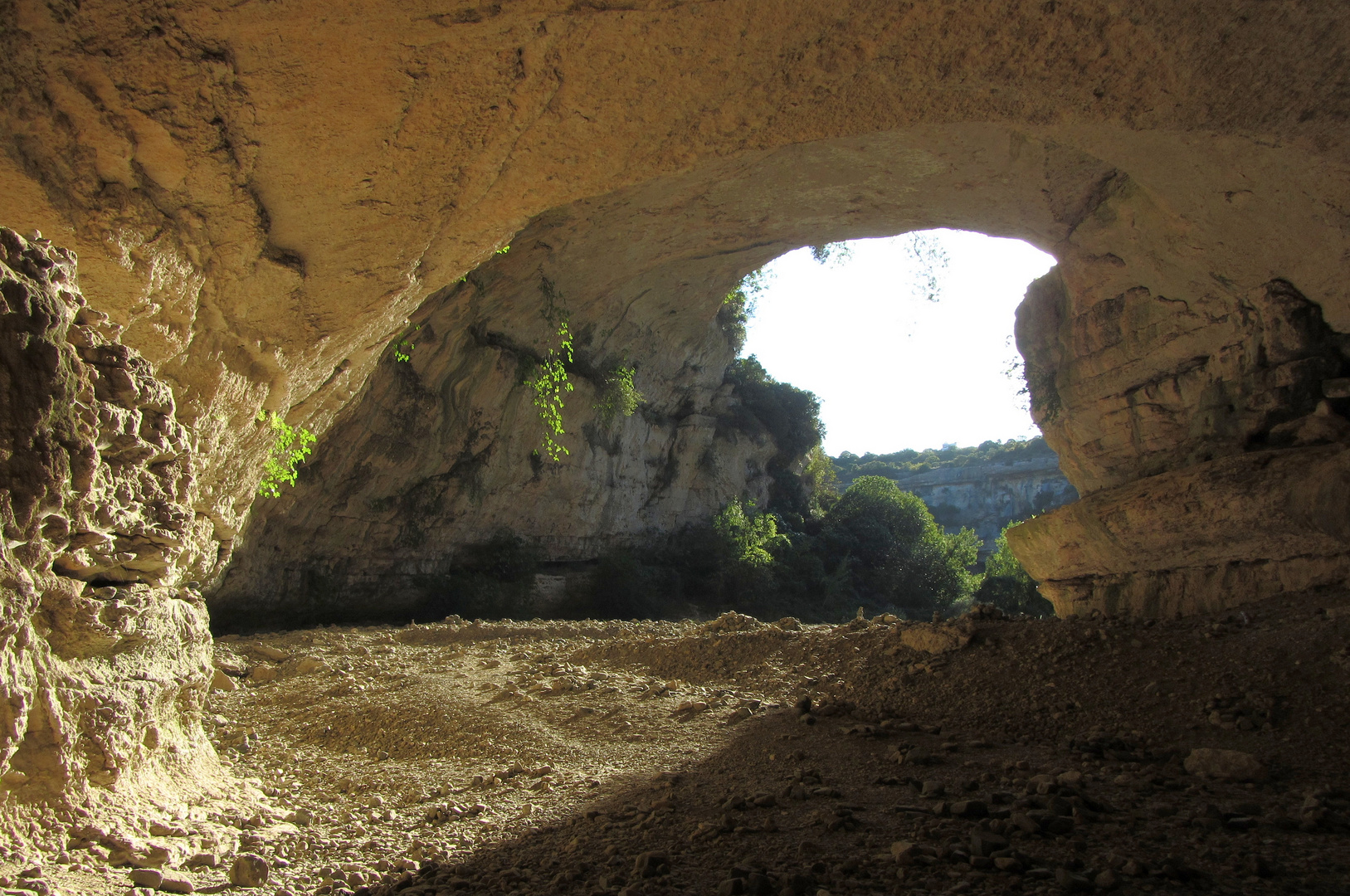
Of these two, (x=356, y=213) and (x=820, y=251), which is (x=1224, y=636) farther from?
(x=820, y=251)

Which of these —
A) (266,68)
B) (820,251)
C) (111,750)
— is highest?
(820,251)

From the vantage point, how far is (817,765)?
2.99m

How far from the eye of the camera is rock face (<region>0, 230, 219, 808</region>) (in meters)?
2.02

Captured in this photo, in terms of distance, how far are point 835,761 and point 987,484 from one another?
156 feet

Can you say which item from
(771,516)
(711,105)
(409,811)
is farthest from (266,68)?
(771,516)

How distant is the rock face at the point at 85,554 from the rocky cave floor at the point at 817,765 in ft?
1.15

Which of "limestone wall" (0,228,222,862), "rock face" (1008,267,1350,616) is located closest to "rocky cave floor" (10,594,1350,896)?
"limestone wall" (0,228,222,862)

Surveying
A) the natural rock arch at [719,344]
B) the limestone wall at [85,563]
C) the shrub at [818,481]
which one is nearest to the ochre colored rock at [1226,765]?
the natural rock arch at [719,344]

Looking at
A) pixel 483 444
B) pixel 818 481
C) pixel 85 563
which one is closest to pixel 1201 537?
pixel 85 563

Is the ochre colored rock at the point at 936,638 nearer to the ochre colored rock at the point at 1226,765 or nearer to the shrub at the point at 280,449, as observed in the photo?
the ochre colored rock at the point at 1226,765

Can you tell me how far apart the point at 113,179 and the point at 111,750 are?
79.1 inches

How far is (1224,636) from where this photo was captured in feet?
13.2

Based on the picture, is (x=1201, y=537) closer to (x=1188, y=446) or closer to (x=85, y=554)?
(x=1188, y=446)

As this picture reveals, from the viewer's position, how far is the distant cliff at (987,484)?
43844 millimetres
